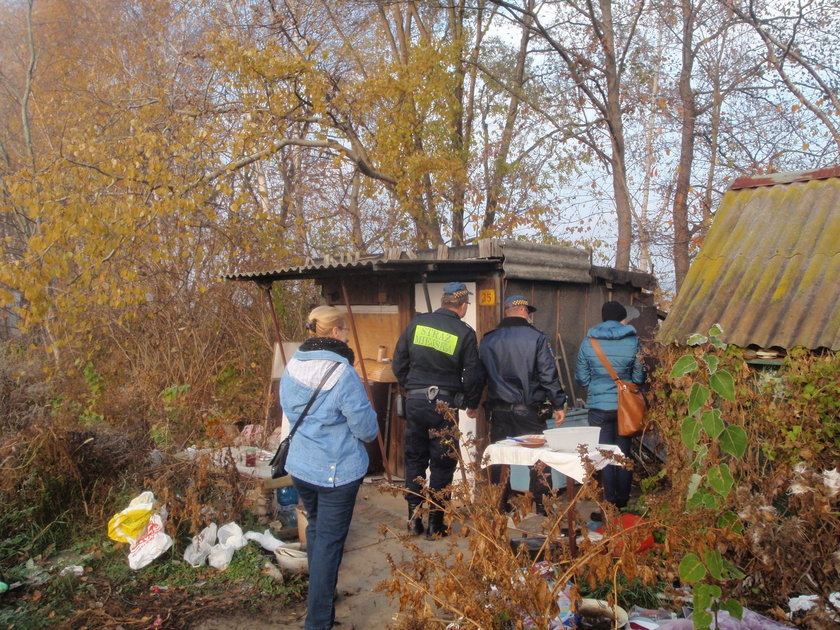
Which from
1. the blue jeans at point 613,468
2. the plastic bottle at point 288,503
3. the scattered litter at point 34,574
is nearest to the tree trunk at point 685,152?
the blue jeans at point 613,468

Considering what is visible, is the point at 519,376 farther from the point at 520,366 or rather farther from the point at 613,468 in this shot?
the point at 613,468

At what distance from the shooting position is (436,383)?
566cm

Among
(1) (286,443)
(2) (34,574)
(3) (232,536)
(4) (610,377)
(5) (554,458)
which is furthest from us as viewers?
(4) (610,377)

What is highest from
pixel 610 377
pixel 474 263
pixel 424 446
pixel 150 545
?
pixel 474 263

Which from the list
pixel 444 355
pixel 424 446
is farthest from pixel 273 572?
pixel 444 355

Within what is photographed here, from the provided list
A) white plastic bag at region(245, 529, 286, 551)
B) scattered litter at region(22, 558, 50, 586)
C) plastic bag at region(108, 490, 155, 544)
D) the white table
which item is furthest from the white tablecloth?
scattered litter at region(22, 558, 50, 586)

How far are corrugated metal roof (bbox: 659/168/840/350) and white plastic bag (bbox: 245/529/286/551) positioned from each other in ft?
10.9

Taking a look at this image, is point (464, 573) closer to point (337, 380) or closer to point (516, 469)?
point (337, 380)

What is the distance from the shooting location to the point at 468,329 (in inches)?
225

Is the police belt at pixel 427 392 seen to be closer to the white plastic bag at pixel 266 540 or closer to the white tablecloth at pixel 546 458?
the white tablecloth at pixel 546 458

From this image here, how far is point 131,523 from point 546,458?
3.06 m

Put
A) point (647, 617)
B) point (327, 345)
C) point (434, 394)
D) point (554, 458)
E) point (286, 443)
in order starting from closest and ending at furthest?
point (647, 617) < point (327, 345) < point (554, 458) < point (286, 443) < point (434, 394)

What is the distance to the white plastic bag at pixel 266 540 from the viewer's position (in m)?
5.20

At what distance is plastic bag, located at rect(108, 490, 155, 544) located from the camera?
4.92 meters
